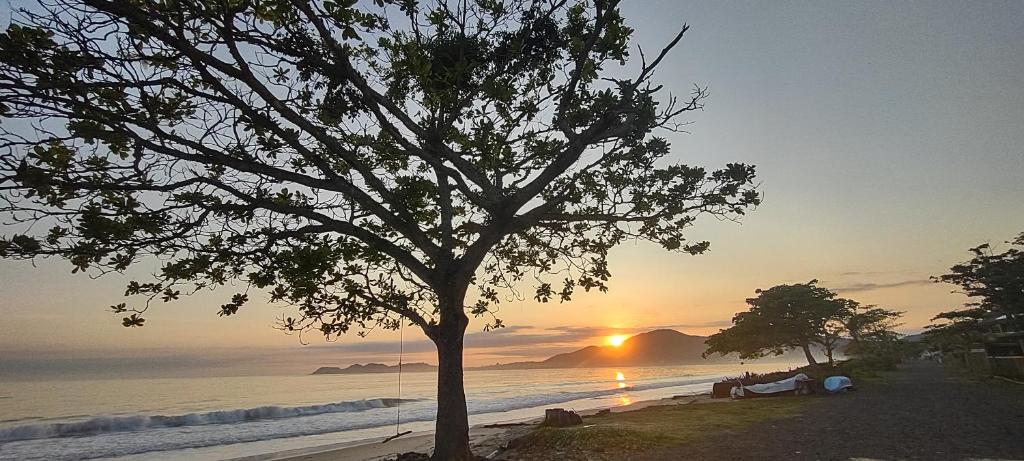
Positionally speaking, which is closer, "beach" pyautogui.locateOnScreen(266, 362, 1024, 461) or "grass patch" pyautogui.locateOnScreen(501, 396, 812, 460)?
"beach" pyautogui.locateOnScreen(266, 362, 1024, 461)

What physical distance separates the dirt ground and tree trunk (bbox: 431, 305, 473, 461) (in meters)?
3.50

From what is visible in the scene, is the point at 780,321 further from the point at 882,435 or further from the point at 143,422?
the point at 143,422

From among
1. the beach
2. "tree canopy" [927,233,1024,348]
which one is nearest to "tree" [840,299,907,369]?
"tree canopy" [927,233,1024,348]

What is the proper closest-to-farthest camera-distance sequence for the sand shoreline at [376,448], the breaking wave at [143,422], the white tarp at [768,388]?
the sand shoreline at [376,448], the white tarp at [768,388], the breaking wave at [143,422]

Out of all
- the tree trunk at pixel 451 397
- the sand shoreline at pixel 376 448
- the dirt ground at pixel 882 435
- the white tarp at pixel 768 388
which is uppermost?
the tree trunk at pixel 451 397

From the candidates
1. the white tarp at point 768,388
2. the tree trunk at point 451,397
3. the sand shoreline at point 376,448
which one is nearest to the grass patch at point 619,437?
the tree trunk at point 451,397

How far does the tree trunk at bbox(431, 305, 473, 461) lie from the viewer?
9078 mm

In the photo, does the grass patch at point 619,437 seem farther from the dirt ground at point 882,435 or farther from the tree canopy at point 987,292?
the tree canopy at point 987,292

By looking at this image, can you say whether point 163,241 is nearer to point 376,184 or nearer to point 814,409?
point 376,184

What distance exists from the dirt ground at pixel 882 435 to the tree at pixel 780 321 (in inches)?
699

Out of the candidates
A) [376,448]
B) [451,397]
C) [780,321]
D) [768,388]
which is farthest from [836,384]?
[451,397]

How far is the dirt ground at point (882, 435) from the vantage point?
941 cm

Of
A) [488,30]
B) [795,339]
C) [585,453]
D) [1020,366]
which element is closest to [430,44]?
[488,30]

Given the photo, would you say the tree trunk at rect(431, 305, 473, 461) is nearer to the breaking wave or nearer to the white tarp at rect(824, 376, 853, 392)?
the breaking wave
